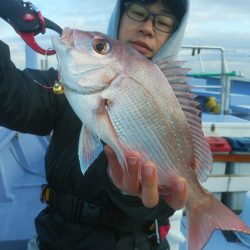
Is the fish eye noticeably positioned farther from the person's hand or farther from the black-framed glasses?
the black-framed glasses

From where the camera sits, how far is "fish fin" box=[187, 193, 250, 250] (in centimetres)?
160

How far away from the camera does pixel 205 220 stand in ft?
5.35

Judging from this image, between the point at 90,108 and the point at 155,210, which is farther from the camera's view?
the point at 155,210

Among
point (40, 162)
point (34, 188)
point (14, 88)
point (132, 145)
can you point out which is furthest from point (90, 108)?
point (40, 162)

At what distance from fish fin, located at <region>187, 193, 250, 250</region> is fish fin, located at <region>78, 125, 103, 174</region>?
50 cm

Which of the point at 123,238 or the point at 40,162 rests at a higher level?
the point at 123,238

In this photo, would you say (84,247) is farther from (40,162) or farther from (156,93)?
(40,162)

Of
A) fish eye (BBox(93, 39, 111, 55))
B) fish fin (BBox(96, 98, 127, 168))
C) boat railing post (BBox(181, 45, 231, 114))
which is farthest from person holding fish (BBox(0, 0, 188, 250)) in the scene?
boat railing post (BBox(181, 45, 231, 114))

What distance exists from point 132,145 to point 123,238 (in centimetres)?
77

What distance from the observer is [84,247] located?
6.45ft

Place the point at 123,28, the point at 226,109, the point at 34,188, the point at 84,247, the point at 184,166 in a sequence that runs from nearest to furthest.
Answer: the point at 184,166 → the point at 84,247 → the point at 123,28 → the point at 34,188 → the point at 226,109

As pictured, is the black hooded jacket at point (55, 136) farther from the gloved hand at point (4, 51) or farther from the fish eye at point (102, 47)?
the fish eye at point (102, 47)

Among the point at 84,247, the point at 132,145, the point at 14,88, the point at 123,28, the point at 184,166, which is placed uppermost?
the point at 123,28

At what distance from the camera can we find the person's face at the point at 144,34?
85.7 inches
